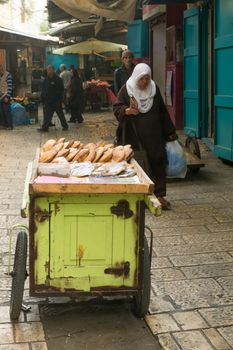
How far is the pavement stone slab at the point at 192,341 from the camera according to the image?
3.53m

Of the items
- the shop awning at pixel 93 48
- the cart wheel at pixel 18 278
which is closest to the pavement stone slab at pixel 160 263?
the cart wheel at pixel 18 278

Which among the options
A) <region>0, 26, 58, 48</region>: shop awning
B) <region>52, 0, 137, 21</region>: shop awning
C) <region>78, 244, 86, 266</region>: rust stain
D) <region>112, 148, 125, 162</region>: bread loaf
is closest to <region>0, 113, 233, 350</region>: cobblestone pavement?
<region>78, 244, 86, 266</region>: rust stain

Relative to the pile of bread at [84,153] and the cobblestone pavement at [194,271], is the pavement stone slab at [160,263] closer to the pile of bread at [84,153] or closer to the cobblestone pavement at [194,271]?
the cobblestone pavement at [194,271]

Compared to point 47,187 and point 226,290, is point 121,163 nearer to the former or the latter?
point 47,187

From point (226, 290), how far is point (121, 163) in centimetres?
123

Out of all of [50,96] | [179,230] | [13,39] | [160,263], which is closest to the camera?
[160,263]

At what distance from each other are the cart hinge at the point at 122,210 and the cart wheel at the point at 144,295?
0.92ft

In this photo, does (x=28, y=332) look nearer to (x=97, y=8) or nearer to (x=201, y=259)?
(x=201, y=259)

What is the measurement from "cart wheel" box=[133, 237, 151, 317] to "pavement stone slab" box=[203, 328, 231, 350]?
1.40 ft

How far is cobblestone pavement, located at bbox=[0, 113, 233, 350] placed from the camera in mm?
3711

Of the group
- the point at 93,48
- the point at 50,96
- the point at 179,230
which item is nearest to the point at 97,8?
the point at 50,96

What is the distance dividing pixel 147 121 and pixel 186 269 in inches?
80.3

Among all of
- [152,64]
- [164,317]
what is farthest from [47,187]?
[152,64]

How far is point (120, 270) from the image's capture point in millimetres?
3838
